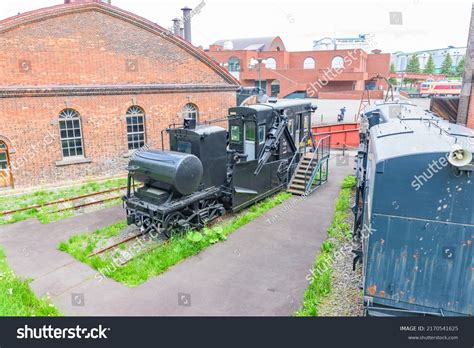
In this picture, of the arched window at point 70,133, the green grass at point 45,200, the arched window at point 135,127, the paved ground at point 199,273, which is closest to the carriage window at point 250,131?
the paved ground at point 199,273

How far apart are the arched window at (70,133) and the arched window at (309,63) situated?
42833mm

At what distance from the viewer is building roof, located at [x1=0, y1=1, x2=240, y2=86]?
544 inches

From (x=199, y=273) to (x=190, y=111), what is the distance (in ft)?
41.4

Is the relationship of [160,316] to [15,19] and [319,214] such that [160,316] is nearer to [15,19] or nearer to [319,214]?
[319,214]

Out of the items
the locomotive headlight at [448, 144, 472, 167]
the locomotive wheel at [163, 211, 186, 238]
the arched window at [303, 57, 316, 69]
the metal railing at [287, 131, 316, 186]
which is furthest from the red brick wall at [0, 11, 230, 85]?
the arched window at [303, 57, 316, 69]

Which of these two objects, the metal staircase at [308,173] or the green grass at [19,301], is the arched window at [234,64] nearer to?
the metal staircase at [308,173]

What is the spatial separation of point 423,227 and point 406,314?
1.49m

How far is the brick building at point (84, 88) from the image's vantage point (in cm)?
1417

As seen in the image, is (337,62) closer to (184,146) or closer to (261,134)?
(261,134)

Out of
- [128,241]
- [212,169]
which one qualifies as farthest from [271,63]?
[128,241]

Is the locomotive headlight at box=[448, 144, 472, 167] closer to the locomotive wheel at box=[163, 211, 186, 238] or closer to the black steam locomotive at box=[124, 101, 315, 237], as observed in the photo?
the black steam locomotive at box=[124, 101, 315, 237]

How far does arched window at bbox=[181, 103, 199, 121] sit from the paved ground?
8.74 m

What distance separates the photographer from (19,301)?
22.9 ft
